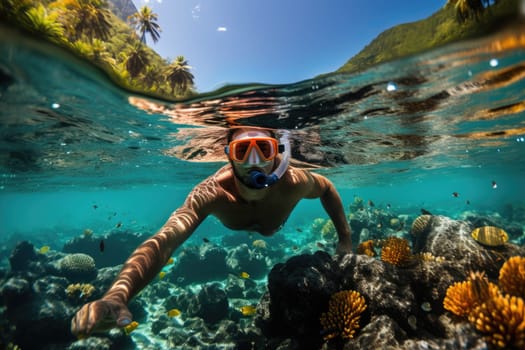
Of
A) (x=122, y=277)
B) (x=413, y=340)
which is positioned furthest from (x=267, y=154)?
(x=413, y=340)

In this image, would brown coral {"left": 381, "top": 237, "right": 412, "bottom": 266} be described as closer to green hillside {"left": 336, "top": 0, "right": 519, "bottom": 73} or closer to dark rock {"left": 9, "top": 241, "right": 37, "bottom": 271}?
green hillside {"left": 336, "top": 0, "right": 519, "bottom": 73}

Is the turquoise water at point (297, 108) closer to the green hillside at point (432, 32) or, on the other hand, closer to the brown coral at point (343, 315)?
the green hillside at point (432, 32)

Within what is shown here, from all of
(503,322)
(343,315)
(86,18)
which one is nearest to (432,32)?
(503,322)

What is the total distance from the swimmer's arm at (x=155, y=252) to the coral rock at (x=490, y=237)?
21.0 feet

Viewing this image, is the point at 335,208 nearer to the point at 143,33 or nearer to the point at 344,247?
the point at 344,247

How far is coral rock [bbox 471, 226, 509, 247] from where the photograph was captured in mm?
5812

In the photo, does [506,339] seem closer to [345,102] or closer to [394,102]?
[345,102]

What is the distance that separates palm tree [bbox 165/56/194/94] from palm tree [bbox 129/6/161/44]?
3.21 ft

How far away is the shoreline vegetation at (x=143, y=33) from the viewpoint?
16.7ft

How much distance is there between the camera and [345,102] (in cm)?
894

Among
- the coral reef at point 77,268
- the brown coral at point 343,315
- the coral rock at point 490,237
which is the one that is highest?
the coral rock at point 490,237

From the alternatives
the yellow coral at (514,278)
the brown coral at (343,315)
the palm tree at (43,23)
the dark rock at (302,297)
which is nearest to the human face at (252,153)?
the dark rock at (302,297)

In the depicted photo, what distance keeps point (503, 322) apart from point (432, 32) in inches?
221

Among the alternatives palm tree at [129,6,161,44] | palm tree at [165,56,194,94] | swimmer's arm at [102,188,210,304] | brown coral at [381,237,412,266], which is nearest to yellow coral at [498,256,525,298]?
brown coral at [381,237,412,266]
